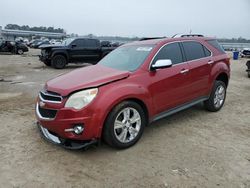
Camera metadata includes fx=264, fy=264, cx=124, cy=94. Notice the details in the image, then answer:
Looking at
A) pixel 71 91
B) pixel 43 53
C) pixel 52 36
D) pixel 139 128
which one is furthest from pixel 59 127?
pixel 52 36

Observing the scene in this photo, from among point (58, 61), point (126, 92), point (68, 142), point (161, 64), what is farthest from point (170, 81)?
point (58, 61)

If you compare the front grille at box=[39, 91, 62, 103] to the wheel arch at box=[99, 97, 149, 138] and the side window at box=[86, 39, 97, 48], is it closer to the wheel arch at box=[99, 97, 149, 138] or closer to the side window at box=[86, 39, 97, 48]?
the wheel arch at box=[99, 97, 149, 138]

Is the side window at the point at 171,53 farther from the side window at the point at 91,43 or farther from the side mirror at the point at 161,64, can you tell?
the side window at the point at 91,43

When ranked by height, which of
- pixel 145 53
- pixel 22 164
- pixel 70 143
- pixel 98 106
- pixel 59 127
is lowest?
pixel 22 164

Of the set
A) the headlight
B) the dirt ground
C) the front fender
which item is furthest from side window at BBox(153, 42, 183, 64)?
the headlight

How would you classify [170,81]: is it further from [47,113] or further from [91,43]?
[91,43]

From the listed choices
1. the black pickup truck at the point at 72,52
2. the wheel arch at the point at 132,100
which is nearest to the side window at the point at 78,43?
the black pickup truck at the point at 72,52

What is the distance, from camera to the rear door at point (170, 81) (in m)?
4.47

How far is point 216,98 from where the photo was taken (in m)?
6.00

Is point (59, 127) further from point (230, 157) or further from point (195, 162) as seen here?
point (230, 157)

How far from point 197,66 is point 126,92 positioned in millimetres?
2010

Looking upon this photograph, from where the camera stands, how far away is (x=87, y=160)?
380 centimetres

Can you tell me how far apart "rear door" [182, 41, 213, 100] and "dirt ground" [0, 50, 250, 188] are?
63cm

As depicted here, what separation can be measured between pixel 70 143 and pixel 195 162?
181 cm
